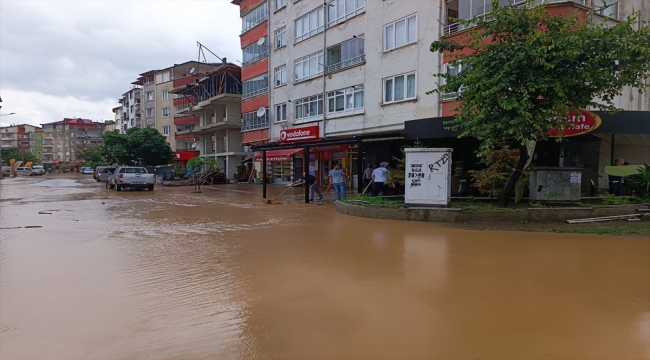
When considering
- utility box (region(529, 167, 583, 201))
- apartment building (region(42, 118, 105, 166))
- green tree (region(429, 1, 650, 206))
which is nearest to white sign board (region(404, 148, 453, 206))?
green tree (region(429, 1, 650, 206))

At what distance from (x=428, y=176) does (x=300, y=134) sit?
50.9 feet

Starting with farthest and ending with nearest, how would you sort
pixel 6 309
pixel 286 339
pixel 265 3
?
pixel 265 3, pixel 6 309, pixel 286 339

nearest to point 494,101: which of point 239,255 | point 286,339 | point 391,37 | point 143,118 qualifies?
point 239,255

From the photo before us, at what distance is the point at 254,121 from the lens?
3312cm

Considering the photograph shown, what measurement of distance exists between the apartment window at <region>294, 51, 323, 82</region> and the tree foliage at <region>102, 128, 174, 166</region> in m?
21.6

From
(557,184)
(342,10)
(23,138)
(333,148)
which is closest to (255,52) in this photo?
(342,10)

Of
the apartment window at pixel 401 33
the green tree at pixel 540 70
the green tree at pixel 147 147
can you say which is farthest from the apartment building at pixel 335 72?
the green tree at pixel 147 147

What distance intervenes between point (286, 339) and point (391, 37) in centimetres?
1927

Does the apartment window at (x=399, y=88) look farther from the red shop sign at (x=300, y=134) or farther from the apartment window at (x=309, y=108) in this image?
the red shop sign at (x=300, y=134)

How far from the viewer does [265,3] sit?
32.0m

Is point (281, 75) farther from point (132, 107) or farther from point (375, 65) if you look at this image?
point (132, 107)

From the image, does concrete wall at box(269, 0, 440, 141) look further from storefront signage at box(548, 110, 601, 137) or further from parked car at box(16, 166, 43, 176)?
parked car at box(16, 166, 43, 176)

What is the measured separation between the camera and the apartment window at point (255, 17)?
106 feet

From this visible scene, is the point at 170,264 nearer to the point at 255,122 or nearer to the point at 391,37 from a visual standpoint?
the point at 391,37
